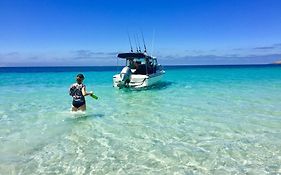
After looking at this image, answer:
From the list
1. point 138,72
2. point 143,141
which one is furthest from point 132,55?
point 143,141

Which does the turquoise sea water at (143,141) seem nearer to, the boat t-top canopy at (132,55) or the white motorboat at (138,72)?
the white motorboat at (138,72)

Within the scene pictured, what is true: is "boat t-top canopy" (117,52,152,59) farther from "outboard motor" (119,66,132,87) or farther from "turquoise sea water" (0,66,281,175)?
"turquoise sea water" (0,66,281,175)

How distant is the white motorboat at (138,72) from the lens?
822 inches

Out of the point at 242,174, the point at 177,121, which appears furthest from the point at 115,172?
the point at 177,121

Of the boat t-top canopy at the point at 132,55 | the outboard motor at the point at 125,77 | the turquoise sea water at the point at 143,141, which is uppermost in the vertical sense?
the boat t-top canopy at the point at 132,55

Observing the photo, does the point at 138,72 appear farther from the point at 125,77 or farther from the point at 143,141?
the point at 143,141

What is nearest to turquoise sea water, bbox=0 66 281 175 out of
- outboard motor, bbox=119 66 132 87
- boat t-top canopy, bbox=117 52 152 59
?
outboard motor, bbox=119 66 132 87

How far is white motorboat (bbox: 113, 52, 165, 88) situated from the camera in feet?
68.5

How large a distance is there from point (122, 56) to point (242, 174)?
699 inches

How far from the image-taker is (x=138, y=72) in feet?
76.2

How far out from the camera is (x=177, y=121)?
10164 mm

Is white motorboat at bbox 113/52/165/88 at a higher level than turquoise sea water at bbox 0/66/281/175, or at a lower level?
higher

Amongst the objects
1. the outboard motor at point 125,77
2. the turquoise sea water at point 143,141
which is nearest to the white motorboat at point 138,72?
the outboard motor at point 125,77

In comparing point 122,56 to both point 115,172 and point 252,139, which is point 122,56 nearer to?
point 252,139
